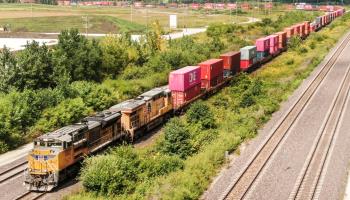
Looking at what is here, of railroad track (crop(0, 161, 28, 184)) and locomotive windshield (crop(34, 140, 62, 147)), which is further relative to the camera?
railroad track (crop(0, 161, 28, 184))

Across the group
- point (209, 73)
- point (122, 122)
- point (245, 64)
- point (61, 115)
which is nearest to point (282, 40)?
point (245, 64)

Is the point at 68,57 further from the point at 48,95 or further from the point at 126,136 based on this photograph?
Result: the point at 126,136

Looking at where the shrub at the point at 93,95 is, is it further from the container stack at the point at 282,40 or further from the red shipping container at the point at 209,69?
the container stack at the point at 282,40

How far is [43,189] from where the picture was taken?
86.0 feet

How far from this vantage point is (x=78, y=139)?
27.6 meters

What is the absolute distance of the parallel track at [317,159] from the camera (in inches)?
985

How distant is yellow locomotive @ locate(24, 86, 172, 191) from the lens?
1019 inches

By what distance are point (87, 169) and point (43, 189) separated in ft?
9.60

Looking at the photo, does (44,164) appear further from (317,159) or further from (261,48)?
(261,48)

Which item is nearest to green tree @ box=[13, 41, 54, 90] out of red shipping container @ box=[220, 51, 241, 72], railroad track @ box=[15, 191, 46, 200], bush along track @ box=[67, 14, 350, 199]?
bush along track @ box=[67, 14, 350, 199]

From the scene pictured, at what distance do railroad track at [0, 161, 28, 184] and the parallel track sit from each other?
690 inches

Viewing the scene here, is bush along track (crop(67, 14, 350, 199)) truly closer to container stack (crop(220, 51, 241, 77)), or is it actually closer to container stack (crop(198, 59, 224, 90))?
container stack (crop(198, 59, 224, 90))

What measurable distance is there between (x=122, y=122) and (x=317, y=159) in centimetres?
1411

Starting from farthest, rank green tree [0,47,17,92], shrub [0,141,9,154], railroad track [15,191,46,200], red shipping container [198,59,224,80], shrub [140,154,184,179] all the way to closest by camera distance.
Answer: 1. red shipping container [198,59,224,80]
2. green tree [0,47,17,92]
3. shrub [0,141,9,154]
4. shrub [140,154,184,179]
5. railroad track [15,191,46,200]
